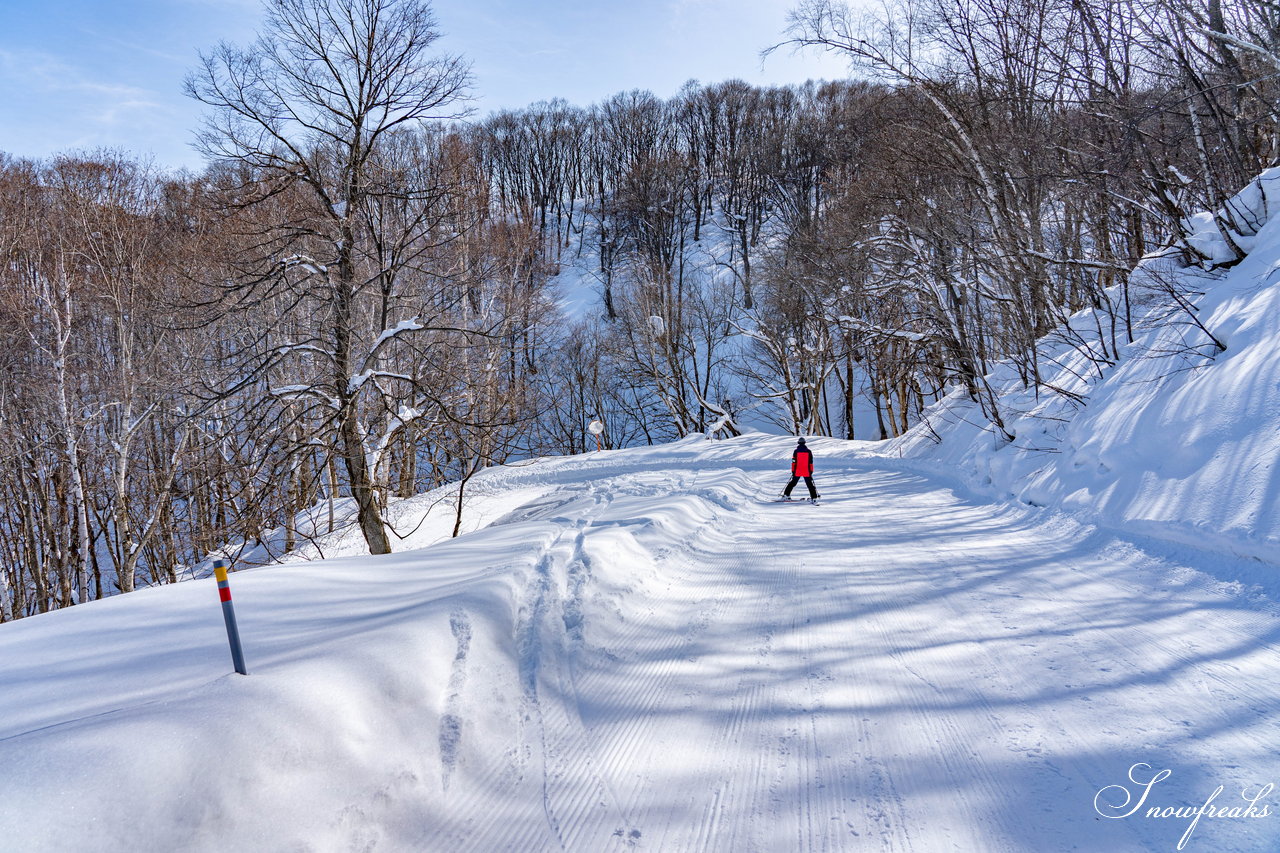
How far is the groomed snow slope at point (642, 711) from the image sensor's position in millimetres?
2539

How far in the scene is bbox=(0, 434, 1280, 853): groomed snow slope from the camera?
2539 mm

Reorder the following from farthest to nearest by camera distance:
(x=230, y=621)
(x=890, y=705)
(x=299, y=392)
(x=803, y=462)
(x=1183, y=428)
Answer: (x=803, y=462) → (x=299, y=392) → (x=1183, y=428) → (x=890, y=705) → (x=230, y=621)

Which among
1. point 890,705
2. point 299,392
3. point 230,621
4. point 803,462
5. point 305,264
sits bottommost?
point 890,705

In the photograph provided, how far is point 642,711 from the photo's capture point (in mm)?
3738

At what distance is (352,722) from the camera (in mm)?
3088

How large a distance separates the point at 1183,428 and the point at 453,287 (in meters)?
13.0

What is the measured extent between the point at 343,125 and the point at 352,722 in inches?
426

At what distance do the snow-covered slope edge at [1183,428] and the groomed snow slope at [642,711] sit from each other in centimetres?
62

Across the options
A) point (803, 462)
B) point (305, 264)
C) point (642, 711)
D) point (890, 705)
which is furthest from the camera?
point (803, 462)

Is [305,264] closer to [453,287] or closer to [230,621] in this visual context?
[453,287]

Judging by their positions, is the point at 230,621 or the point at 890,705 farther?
the point at 890,705

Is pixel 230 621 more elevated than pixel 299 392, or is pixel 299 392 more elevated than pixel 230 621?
pixel 299 392

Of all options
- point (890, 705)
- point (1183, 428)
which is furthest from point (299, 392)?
point (1183, 428)

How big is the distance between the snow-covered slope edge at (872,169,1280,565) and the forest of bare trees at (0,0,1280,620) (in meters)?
0.57
